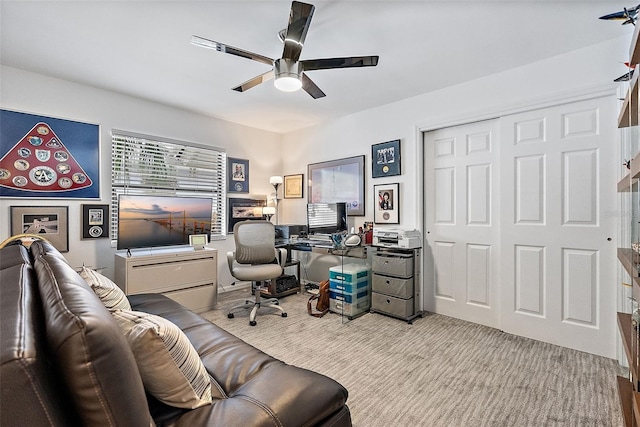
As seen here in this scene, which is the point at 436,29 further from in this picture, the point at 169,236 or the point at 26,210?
the point at 26,210

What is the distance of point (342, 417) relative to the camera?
106 cm

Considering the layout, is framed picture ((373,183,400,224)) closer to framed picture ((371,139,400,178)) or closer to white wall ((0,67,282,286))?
framed picture ((371,139,400,178))

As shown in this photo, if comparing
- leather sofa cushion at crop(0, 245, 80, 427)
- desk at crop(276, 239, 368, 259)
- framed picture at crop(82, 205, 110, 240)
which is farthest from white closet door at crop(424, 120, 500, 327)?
framed picture at crop(82, 205, 110, 240)

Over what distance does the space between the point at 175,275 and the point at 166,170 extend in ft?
4.57

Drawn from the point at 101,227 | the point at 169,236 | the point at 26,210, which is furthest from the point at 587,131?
the point at 26,210

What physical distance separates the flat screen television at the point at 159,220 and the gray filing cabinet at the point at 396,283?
216 centimetres

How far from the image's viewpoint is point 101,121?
128 inches

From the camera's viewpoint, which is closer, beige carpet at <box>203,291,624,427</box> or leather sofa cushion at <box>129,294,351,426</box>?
leather sofa cushion at <box>129,294,351,426</box>

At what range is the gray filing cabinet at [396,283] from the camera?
312 centimetres

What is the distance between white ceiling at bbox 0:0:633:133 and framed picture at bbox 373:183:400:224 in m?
1.15

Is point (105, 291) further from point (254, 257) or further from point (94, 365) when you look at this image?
point (254, 257)

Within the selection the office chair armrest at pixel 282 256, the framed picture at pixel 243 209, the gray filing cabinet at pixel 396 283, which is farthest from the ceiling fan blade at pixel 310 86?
the framed picture at pixel 243 209

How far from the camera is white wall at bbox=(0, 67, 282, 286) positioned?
2791mm

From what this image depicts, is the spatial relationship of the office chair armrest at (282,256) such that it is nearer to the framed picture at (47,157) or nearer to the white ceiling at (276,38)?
the white ceiling at (276,38)
